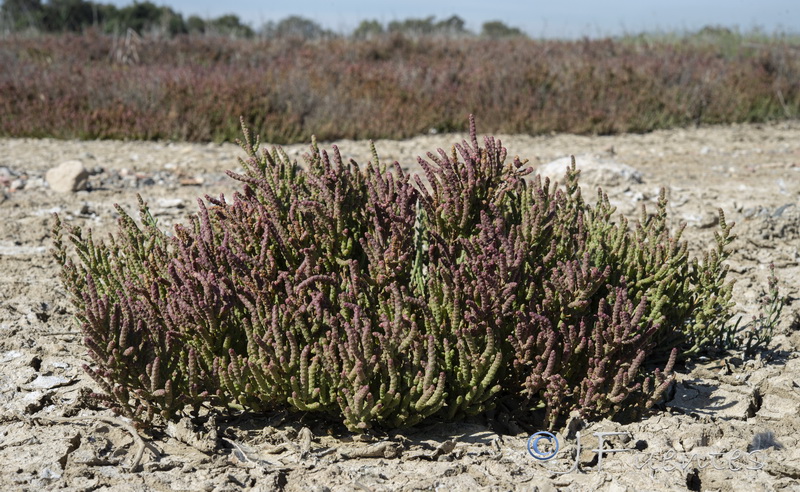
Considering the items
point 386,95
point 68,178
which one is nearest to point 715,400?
point 68,178

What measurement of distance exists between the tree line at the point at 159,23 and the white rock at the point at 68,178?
13303mm

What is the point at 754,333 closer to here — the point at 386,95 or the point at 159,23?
the point at 386,95

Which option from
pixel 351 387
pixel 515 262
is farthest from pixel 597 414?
pixel 351 387

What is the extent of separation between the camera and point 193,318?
8.73ft

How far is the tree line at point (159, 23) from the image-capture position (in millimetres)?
20094

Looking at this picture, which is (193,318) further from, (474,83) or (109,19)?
(109,19)

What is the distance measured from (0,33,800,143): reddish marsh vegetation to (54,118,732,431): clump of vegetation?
21.8 ft

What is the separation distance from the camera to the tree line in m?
20.1

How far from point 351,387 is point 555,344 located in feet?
2.66

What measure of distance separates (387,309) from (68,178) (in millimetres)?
4692

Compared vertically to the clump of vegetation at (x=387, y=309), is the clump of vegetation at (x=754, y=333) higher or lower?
lower

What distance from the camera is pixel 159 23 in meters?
23.3

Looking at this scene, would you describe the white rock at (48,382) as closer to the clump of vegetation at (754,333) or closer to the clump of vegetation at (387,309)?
the clump of vegetation at (387,309)

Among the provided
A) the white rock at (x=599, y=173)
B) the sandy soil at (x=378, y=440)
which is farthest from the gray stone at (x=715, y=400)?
the white rock at (x=599, y=173)
